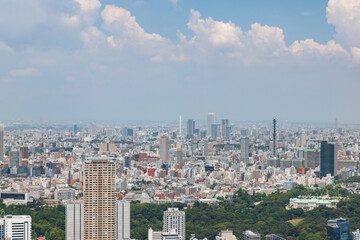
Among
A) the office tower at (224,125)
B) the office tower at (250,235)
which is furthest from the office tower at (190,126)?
the office tower at (250,235)

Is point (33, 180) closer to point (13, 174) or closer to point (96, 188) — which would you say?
point (13, 174)

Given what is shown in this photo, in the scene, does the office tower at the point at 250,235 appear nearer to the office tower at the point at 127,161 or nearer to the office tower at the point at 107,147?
the office tower at the point at 127,161

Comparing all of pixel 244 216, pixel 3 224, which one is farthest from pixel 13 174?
pixel 3 224

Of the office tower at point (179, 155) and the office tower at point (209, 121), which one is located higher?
the office tower at point (209, 121)

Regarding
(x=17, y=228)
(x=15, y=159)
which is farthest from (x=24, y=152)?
(x=17, y=228)

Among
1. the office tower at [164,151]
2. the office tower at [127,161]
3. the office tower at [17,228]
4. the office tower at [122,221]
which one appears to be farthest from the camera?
the office tower at [164,151]

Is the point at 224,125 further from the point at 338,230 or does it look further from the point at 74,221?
the point at 74,221
